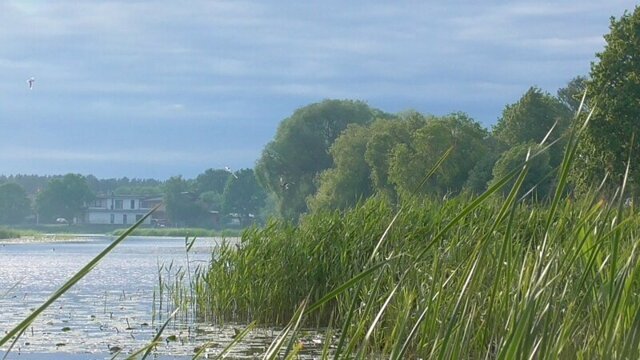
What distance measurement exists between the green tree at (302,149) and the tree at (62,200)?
64.1 meters

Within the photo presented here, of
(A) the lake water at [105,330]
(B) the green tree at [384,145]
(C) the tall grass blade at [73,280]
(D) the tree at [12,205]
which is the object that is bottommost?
(A) the lake water at [105,330]

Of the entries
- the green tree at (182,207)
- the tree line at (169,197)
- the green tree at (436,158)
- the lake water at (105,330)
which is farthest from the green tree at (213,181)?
the lake water at (105,330)

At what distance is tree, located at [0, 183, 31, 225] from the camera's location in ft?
436

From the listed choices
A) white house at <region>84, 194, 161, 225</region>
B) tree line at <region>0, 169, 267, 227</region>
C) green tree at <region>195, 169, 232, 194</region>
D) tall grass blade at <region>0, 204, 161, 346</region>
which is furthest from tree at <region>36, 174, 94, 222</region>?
tall grass blade at <region>0, 204, 161, 346</region>

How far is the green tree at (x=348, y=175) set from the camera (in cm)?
5669

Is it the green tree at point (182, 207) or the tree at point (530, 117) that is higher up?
the tree at point (530, 117)

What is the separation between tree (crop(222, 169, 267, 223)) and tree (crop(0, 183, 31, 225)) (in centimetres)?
3460

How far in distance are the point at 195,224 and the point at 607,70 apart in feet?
296

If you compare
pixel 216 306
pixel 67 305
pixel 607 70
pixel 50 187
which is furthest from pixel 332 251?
pixel 50 187

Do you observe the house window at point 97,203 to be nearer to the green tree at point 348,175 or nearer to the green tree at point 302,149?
the green tree at point 302,149

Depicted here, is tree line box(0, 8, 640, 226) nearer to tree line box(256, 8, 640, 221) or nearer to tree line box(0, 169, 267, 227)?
tree line box(256, 8, 640, 221)

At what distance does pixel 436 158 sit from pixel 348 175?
11.8 metres

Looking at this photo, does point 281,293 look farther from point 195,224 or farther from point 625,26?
point 195,224

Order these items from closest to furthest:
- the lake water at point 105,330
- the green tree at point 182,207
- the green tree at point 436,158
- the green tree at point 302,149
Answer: the lake water at point 105,330, the green tree at point 436,158, the green tree at point 302,149, the green tree at point 182,207
